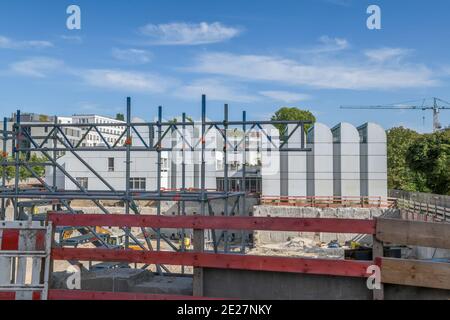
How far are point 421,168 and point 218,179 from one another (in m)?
17.6

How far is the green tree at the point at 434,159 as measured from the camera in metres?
34.5

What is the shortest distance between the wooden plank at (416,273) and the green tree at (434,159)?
110 feet

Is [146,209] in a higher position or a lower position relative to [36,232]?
lower

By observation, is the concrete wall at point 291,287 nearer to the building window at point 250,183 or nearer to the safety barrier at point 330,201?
the safety barrier at point 330,201

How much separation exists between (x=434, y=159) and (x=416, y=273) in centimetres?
3421

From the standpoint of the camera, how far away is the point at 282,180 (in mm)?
36344

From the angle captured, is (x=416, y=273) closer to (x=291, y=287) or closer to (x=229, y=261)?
(x=291, y=287)

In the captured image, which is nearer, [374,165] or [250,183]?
[374,165]

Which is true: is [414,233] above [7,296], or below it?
above

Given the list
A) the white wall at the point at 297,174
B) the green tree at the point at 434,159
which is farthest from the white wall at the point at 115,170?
the green tree at the point at 434,159

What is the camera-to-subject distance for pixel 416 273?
168 inches

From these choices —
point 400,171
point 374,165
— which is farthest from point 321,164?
point 400,171
